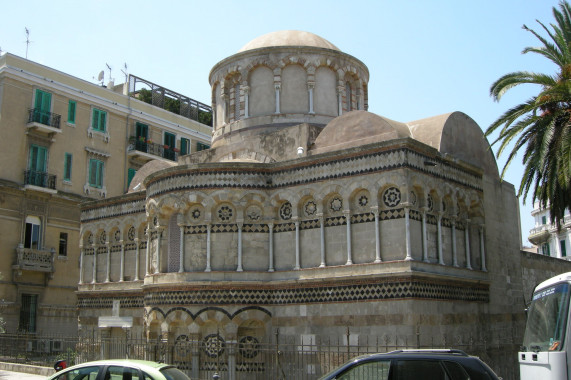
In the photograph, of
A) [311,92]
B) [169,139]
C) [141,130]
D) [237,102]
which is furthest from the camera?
[169,139]

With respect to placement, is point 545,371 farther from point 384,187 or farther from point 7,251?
point 7,251

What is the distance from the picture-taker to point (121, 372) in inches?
368

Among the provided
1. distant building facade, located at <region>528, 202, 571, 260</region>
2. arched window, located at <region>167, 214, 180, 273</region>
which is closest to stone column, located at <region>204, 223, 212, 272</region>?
arched window, located at <region>167, 214, 180, 273</region>

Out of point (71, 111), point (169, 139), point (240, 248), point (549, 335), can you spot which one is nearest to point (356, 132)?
point (240, 248)

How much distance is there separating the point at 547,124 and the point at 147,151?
72.3ft

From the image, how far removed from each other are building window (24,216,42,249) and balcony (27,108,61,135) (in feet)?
13.2

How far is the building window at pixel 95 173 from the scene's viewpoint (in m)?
30.3

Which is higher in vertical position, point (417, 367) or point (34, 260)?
point (34, 260)

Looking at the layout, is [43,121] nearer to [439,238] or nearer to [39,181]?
[39,181]

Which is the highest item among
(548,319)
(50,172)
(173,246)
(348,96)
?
(348,96)

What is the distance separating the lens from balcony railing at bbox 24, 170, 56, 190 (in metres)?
27.0

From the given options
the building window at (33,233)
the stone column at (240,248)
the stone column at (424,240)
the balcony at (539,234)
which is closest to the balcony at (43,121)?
the building window at (33,233)

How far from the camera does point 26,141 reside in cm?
2741

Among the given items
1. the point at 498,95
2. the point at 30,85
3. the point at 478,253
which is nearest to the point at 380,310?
the point at 478,253
